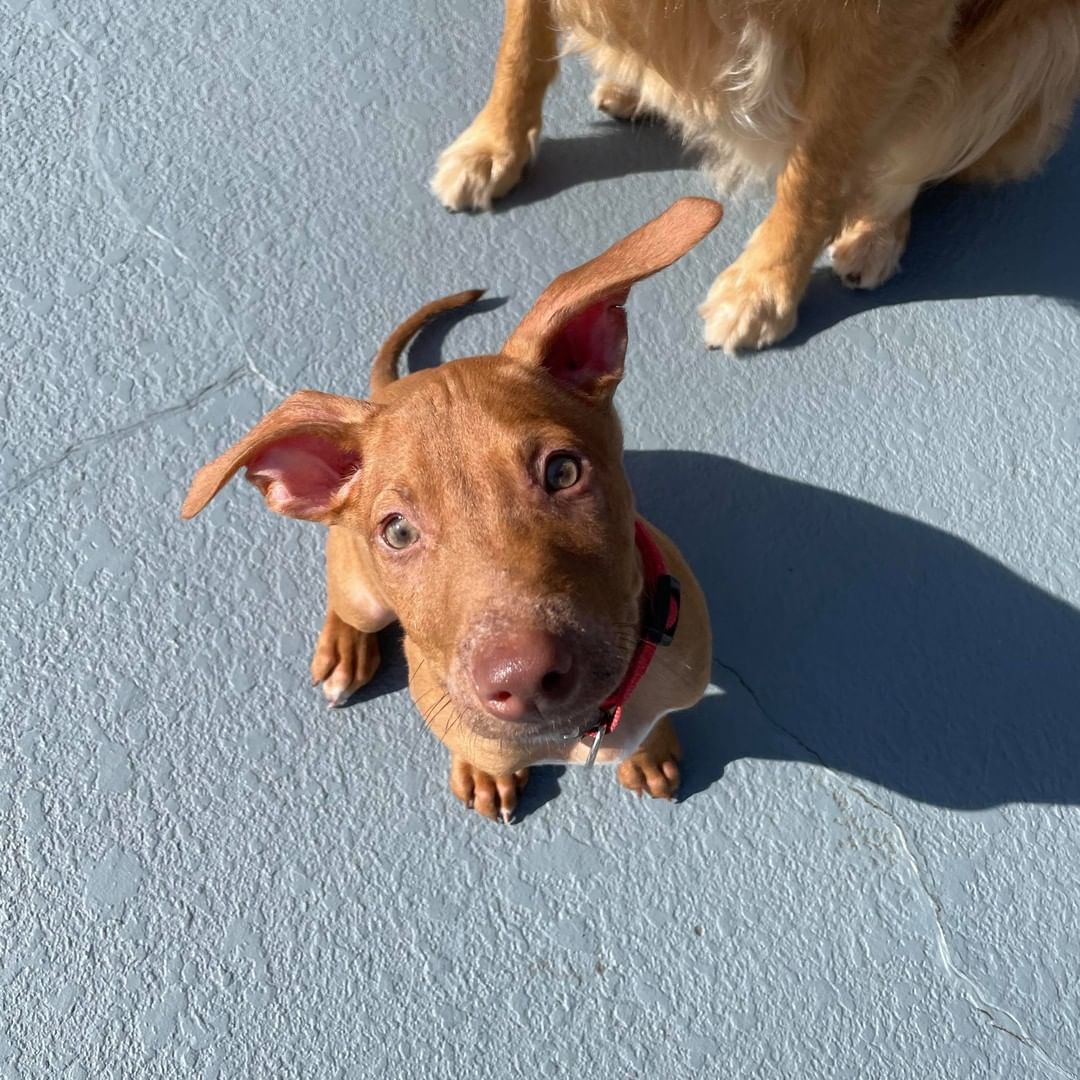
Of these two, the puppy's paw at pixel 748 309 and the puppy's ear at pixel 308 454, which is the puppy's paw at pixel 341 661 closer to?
the puppy's ear at pixel 308 454

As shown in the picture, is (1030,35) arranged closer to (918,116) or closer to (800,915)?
(918,116)

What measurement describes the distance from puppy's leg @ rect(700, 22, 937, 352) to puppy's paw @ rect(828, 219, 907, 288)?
13cm

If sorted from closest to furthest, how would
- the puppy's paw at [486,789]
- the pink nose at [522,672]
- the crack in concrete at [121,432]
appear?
the pink nose at [522,672]
the puppy's paw at [486,789]
the crack in concrete at [121,432]

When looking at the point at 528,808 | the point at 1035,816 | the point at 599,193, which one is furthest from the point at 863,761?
the point at 599,193

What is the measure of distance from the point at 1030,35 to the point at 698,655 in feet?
5.10

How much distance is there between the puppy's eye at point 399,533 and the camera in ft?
5.40

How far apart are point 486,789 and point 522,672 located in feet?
2.63

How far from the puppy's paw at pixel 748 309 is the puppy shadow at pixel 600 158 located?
0.44 meters

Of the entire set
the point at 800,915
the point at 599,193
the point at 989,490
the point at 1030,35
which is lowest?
the point at 800,915

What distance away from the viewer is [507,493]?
1.58 metres

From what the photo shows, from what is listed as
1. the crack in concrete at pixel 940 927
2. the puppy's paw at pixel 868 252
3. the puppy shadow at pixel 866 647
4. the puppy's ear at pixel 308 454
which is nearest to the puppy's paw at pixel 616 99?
the puppy's paw at pixel 868 252

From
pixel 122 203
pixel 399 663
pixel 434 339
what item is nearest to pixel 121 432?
pixel 122 203

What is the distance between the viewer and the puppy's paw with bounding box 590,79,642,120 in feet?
8.82

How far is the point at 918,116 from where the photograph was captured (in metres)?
2.24
